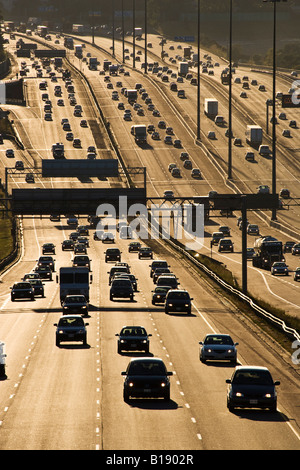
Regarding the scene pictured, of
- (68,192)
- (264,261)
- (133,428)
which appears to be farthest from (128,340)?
(264,261)

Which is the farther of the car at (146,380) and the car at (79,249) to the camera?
the car at (79,249)

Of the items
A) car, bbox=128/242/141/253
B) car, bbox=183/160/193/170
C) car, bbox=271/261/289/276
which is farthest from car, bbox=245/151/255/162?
car, bbox=271/261/289/276

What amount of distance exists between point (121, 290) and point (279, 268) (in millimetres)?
23767

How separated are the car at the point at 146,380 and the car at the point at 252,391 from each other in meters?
2.68

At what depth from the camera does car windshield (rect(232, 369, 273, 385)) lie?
3503cm

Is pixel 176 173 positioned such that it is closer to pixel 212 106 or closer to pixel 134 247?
pixel 212 106

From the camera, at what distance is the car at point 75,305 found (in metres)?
66.8

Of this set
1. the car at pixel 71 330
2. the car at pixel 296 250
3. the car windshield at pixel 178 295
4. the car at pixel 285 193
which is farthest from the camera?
the car at pixel 285 193

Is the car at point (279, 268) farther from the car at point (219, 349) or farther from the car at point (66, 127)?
the car at point (66, 127)

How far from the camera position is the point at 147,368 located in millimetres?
37062

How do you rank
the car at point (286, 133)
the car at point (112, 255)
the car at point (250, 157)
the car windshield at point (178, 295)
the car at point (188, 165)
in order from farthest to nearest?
the car at point (286, 133) → the car at point (250, 157) → the car at point (188, 165) → the car at point (112, 255) → the car windshield at point (178, 295)

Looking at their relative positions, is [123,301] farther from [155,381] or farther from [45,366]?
[155,381]

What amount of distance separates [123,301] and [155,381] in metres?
40.1

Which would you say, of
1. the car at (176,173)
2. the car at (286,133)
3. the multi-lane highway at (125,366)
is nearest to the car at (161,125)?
the car at (286,133)
